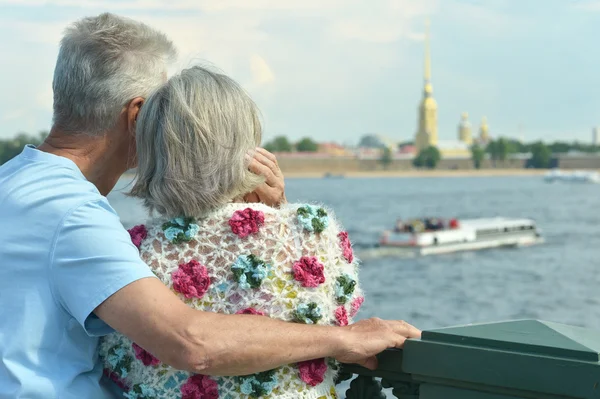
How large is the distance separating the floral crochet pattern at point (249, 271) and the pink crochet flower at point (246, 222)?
38mm

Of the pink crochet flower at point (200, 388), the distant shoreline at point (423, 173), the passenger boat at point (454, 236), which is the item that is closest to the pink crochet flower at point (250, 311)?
the pink crochet flower at point (200, 388)

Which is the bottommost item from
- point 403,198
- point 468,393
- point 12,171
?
point 403,198

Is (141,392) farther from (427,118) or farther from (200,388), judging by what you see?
(427,118)

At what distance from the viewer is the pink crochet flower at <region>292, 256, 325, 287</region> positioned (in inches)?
53.7

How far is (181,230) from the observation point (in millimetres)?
1392

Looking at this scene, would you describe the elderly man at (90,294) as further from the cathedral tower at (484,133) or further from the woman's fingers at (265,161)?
the cathedral tower at (484,133)

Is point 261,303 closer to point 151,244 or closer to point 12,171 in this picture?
point 151,244

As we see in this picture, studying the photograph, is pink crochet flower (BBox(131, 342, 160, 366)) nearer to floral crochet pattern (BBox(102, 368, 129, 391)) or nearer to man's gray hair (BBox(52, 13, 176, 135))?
floral crochet pattern (BBox(102, 368, 129, 391))

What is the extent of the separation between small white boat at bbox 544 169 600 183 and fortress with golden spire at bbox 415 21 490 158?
22.9 feet

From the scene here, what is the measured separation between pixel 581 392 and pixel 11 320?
76 centimetres

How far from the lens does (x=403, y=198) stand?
68.1 metres

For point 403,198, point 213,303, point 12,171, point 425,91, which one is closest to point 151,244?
point 213,303

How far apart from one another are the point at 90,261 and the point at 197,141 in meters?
0.21

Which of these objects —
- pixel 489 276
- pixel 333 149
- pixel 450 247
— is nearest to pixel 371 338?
pixel 489 276
